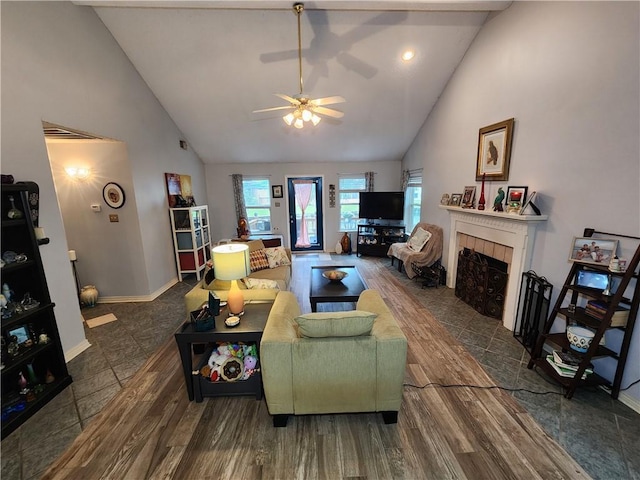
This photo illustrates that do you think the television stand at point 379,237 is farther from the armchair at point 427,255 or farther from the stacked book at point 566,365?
the stacked book at point 566,365

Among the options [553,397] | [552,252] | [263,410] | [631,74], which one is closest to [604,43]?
[631,74]

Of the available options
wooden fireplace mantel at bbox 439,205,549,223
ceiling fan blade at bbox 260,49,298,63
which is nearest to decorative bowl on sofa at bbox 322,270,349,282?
wooden fireplace mantel at bbox 439,205,549,223

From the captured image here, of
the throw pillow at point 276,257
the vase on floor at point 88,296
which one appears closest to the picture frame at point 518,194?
the throw pillow at point 276,257

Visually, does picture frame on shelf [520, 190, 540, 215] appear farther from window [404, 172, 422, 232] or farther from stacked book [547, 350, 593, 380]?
window [404, 172, 422, 232]

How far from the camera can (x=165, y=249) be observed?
15.1 feet

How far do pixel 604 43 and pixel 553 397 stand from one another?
2.82m

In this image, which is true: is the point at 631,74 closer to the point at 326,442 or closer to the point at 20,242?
the point at 326,442

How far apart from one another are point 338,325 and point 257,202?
560 centimetres

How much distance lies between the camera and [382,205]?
6.28 m

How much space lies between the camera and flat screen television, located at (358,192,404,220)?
615 centimetres

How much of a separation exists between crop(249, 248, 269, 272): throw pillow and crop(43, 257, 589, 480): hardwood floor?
1.92m

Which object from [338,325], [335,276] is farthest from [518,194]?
[338,325]

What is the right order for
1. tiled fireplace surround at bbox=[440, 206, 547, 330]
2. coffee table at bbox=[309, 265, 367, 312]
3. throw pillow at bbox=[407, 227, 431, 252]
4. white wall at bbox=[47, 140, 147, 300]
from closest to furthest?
tiled fireplace surround at bbox=[440, 206, 547, 330] → coffee table at bbox=[309, 265, 367, 312] → white wall at bbox=[47, 140, 147, 300] → throw pillow at bbox=[407, 227, 431, 252]

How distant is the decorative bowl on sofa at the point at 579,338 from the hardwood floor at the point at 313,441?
0.67 meters
